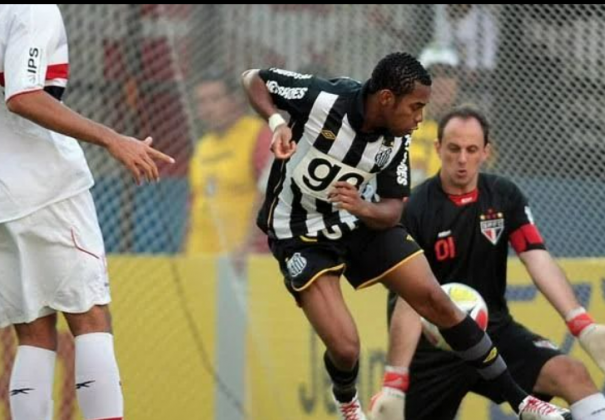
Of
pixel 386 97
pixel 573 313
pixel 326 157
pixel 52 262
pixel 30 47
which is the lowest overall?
pixel 573 313

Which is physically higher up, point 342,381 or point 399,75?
point 399,75

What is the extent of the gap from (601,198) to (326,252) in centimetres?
256

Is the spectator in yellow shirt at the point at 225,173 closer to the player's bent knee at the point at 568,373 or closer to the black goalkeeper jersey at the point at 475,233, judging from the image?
the black goalkeeper jersey at the point at 475,233

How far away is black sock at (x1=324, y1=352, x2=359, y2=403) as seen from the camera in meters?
6.54

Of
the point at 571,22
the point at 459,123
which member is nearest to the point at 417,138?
the point at 571,22

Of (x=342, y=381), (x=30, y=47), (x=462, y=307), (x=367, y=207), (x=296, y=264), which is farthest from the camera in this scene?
(x=462, y=307)

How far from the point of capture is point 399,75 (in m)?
6.11

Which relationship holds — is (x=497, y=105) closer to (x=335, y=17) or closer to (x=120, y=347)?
(x=335, y=17)

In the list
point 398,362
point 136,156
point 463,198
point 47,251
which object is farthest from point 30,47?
point 463,198

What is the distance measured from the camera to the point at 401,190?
6.41m

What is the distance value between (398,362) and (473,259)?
712mm

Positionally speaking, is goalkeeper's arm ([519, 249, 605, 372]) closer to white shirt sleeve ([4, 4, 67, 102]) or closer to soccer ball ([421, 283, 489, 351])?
soccer ball ([421, 283, 489, 351])

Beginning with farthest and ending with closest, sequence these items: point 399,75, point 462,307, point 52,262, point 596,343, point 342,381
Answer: point 462,307 < point 596,343 < point 342,381 < point 399,75 < point 52,262

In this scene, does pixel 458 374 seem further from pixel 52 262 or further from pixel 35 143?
pixel 35 143
